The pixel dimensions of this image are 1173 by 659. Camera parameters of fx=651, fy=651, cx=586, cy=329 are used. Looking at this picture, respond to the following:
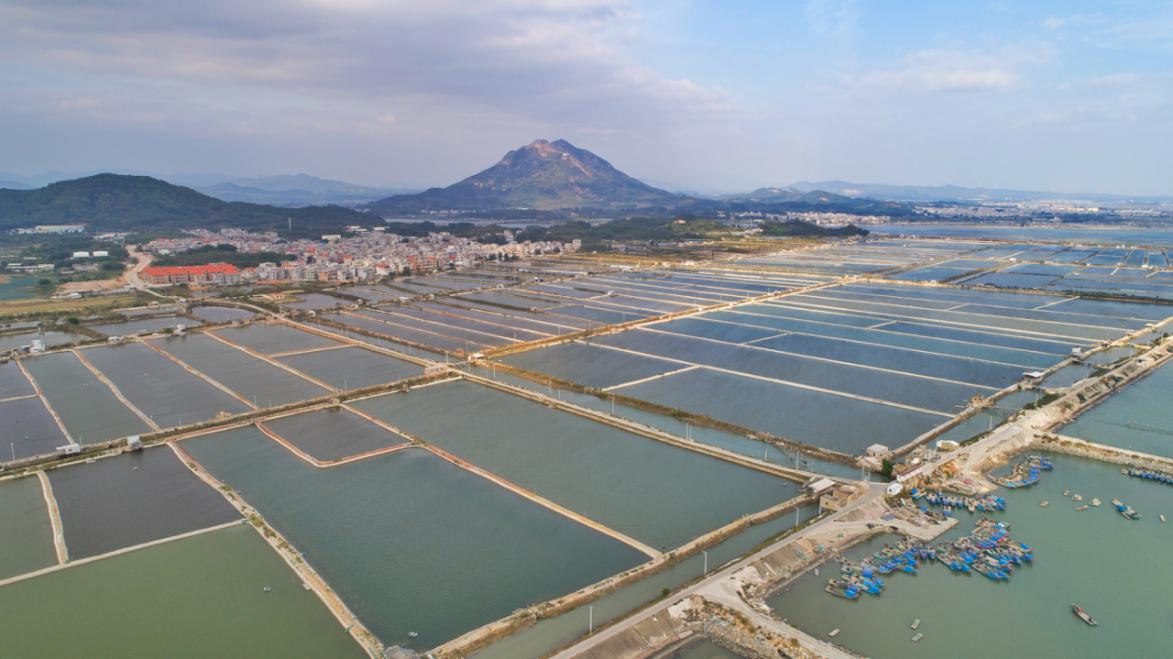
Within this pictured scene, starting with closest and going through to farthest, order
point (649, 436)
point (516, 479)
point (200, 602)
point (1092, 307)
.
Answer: point (200, 602) < point (516, 479) < point (649, 436) < point (1092, 307)

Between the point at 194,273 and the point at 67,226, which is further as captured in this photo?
the point at 67,226

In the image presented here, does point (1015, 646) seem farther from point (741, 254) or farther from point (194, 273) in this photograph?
point (741, 254)

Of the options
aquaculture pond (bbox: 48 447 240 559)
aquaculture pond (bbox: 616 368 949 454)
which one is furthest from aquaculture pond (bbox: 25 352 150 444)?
aquaculture pond (bbox: 616 368 949 454)

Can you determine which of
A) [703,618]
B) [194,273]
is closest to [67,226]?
[194,273]

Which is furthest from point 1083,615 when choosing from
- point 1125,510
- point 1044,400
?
point 1044,400

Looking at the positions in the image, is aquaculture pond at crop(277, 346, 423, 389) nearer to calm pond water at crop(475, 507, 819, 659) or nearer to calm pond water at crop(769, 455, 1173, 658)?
calm pond water at crop(475, 507, 819, 659)

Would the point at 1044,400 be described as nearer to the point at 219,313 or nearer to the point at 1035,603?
the point at 1035,603
